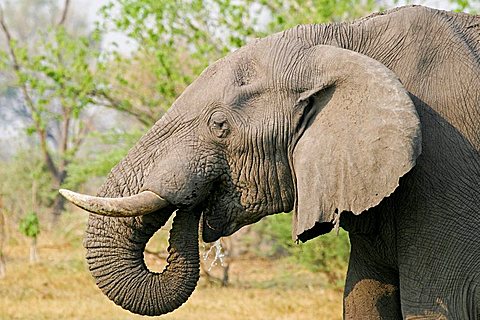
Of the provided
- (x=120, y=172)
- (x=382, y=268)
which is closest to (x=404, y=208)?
(x=382, y=268)

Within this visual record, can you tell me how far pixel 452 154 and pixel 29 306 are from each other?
8.08 meters

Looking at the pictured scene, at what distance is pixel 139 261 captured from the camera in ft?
13.9

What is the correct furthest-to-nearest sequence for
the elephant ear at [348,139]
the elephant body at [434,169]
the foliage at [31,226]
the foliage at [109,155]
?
the foliage at [31,226], the foliage at [109,155], the elephant body at [434,169], the elephant ear at [348,139]

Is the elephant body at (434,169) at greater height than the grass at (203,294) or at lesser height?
lesser

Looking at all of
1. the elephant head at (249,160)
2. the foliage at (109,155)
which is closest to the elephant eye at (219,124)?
the elephant head at (249,160)

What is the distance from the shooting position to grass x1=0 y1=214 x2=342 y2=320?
424 inches

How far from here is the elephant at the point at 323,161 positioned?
403cm

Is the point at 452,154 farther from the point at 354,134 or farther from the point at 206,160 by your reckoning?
the point at 206,160

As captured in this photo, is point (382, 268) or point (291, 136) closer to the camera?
point (291, 136)

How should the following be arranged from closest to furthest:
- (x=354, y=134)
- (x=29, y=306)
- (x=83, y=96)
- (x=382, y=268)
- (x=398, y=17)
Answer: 1. (x=354, y=134)
2. (x=398, y=17)
3. (x=382, y=268)
4. (x=29, y=306)
5. (x=83, y=96)

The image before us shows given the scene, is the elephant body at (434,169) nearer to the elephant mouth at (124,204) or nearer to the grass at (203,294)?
the elephant mouth at (124,204)

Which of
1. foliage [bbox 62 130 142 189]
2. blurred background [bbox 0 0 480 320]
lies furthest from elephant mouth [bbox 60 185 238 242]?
foliage [bbox 62 130 142 189]

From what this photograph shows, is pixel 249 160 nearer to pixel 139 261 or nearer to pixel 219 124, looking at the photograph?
pixel 219 124

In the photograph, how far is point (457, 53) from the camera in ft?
13.8
